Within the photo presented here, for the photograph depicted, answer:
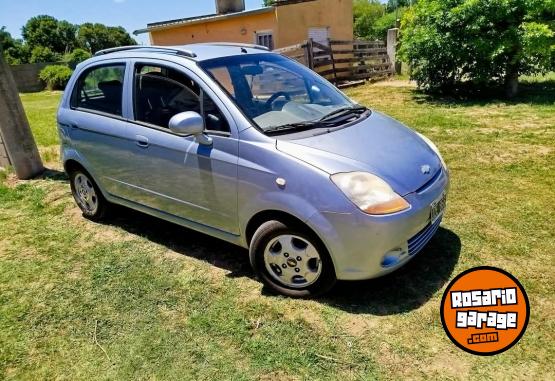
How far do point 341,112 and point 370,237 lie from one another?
1.29 metres

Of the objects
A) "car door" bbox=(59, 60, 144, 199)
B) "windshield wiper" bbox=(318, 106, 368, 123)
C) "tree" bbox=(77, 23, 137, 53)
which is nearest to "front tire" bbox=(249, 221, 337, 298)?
"windshield wiper" bbox=(318, 106, 368, 123)

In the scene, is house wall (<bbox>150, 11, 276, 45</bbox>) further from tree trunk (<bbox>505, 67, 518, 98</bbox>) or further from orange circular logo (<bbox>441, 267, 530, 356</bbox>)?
orange circular logo (<bbox>441, 267, 530, 356</bbox>)

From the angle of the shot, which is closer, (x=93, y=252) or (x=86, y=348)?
(x=86, y=348)

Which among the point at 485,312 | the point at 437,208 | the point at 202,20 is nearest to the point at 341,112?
the point at 437,208

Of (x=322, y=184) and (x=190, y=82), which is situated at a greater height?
(x=190, y=82)

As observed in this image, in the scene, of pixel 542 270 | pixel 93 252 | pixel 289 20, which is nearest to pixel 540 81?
pixel 289 20

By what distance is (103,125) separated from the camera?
3941 mm

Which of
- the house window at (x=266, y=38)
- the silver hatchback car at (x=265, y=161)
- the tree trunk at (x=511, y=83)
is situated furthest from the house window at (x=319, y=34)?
the silver hatchback car at (x=265, y=161)

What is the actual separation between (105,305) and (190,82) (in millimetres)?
1877

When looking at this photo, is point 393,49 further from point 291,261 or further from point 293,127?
→ point 291,261

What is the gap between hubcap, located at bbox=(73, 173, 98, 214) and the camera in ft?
15.0

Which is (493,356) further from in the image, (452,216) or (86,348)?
(86,348)

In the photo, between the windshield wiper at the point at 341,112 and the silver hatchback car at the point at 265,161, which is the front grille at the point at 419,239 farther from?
the windshield wiper at the point at 341,112

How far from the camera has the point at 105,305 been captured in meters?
3.22
